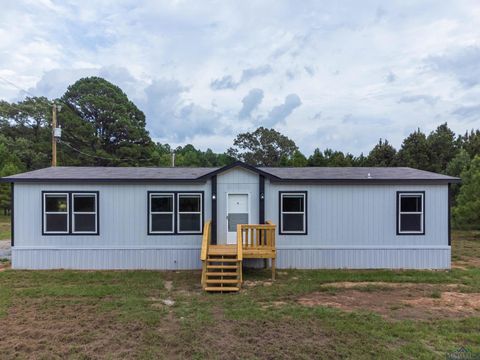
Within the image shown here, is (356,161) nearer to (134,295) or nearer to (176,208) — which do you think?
(176,208)

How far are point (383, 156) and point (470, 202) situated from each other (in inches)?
481

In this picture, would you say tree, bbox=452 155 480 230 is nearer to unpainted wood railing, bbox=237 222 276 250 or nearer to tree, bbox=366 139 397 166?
tree, bbox=366 139 397 166

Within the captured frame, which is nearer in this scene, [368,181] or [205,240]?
[205,240]

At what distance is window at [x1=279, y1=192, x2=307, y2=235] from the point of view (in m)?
9.47

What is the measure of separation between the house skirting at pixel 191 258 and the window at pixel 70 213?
0.56 meters

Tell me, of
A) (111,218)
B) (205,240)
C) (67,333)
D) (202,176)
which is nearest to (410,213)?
(205,240)

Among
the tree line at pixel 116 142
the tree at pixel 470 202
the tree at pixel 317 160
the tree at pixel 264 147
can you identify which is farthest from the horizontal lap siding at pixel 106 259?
the tree at pixel 264 147

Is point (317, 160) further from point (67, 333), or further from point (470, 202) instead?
point (67, 333)

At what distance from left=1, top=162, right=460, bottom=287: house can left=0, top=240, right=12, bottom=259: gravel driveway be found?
84.8 inches

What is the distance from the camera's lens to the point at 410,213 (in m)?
9.42

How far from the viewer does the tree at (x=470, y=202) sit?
1437 centimetres

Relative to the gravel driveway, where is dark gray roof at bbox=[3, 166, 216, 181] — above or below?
above

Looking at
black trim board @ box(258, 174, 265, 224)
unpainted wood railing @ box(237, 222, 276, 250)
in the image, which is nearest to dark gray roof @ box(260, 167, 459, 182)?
black trim board @ box(258, 174, 265, 224)

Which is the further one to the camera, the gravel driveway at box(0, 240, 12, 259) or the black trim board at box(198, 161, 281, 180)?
the gravel driveway at box(0, 240, 12, 259)
